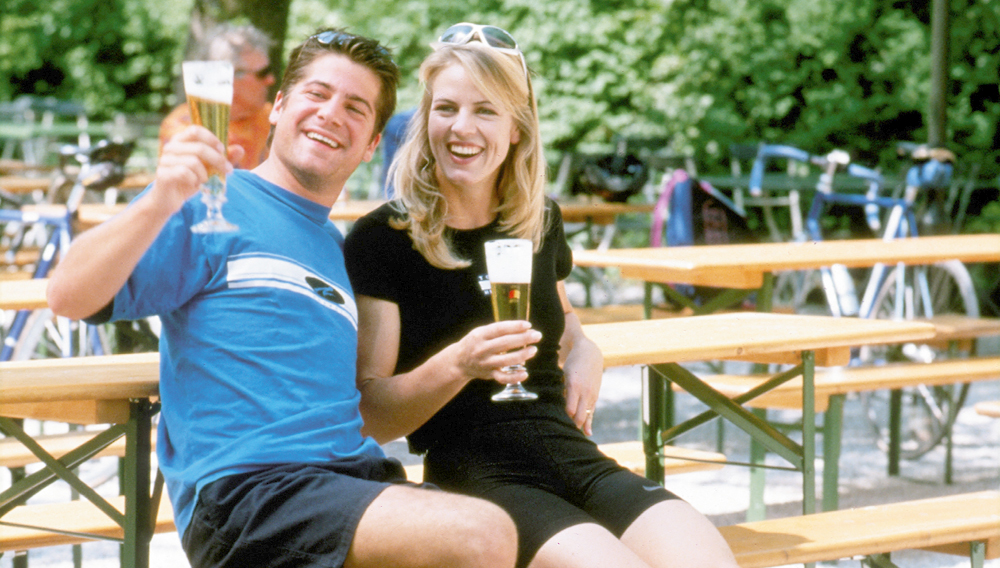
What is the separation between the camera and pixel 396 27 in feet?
51.0

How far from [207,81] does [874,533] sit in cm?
200

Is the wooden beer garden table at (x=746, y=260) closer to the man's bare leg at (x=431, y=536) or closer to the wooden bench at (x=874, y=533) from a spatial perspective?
the wooden bench at (x=874, y=533)

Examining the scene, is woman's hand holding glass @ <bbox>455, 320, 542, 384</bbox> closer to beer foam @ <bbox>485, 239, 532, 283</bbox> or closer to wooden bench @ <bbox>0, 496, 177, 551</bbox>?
beer foam @ <bbox>485, 239, 532, 283</bbox>

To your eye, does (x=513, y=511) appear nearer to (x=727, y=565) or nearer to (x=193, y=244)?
(x=727, y=565)

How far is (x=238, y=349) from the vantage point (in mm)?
1965

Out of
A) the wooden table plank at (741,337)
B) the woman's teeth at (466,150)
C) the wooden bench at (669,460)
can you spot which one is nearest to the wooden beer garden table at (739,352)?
the wooden table plank at (741,337)

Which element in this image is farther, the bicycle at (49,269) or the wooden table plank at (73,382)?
the bicycle at (49,269)

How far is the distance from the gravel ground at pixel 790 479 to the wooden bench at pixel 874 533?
1.11 m

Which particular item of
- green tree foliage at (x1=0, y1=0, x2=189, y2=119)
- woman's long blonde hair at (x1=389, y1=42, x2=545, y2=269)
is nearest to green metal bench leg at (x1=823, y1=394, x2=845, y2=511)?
woman's long blonde hair at (x1=389, y1=42, x2=545, y2=269)

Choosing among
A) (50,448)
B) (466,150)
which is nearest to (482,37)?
(466,150)

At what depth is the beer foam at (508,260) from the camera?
2102mm

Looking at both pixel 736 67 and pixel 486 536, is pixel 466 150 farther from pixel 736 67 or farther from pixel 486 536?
pixel 736 67

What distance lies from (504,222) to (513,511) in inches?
26.6

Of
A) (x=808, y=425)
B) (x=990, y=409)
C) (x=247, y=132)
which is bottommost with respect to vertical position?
(x=990, y=409)
